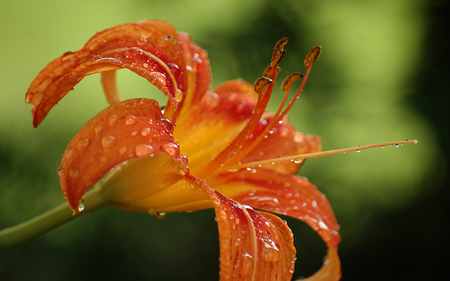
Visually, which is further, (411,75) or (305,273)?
(411,75)

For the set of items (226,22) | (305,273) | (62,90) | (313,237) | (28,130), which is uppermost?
(226,22)

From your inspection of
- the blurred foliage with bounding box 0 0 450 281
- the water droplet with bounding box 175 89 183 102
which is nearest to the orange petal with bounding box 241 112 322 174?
the water droplet with bounding box 175 89 183 102

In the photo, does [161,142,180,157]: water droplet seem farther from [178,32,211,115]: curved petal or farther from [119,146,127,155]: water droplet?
[178,32,211,115]: curved petal

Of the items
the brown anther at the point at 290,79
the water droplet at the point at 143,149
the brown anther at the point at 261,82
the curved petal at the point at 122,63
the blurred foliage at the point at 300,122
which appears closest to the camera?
the water droplet at the point at 143,149

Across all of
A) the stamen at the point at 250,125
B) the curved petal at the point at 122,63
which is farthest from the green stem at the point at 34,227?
the stamen at the point at 250,125

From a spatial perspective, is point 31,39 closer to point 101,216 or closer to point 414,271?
point 101,216

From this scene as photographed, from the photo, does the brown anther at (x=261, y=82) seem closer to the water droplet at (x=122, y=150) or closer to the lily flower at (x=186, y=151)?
the lily flower at (x=186, y=151)

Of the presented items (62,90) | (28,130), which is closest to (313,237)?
(28,130)
